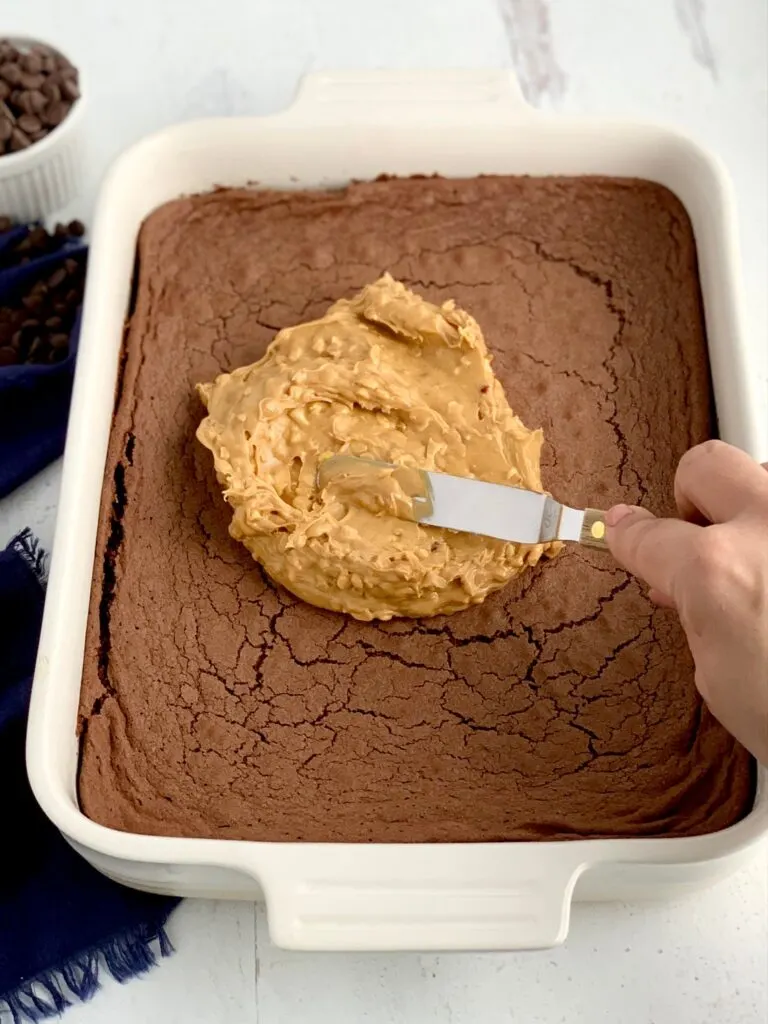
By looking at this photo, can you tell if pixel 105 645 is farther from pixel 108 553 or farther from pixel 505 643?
pixel 505 643

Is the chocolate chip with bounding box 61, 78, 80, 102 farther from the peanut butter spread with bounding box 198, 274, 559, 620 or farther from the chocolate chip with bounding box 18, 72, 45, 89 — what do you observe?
the peanut butter spread with bounding box 198, 274, 559, 620

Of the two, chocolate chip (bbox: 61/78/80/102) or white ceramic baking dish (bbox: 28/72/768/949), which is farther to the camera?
chocolate chip (bbox: 61/78/80/102)

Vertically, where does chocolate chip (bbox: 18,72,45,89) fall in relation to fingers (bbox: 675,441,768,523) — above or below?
above

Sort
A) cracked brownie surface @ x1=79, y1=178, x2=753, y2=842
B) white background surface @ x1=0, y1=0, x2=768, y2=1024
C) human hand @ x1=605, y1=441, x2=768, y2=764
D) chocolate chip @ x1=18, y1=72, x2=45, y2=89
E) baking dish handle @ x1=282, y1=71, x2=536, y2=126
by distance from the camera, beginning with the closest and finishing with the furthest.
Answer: human hand @ x1=605, y1=441, x2=768, y2=764 → cracked brownie surface @ x1=79, y1=178, x2=753, y2=842 → baking dish handle @ x1=282, y1=71, x2=536, y2=126 → chocolate chip @ x1=18, y1=72, x2=45, y2=89 → white background surface @ x1=0, y1=0, x2=768, y2=1024

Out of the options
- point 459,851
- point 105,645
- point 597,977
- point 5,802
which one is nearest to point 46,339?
point 105,645

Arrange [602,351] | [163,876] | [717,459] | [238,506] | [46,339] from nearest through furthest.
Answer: [717,459] → [163,876] → [238,506] → [602,351] → [46,339]

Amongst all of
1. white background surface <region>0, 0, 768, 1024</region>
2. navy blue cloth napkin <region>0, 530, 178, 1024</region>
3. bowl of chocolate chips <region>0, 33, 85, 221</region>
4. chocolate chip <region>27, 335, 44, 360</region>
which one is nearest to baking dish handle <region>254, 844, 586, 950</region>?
navy blue cloth napkin <region>0, 530, 178, 1024</region>

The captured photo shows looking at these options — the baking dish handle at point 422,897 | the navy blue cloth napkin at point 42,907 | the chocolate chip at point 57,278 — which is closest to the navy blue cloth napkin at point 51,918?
the navy blue cloth napkin at point 42,907

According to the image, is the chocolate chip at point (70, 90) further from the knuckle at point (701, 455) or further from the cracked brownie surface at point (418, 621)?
the knuckle at point (701, 455)
